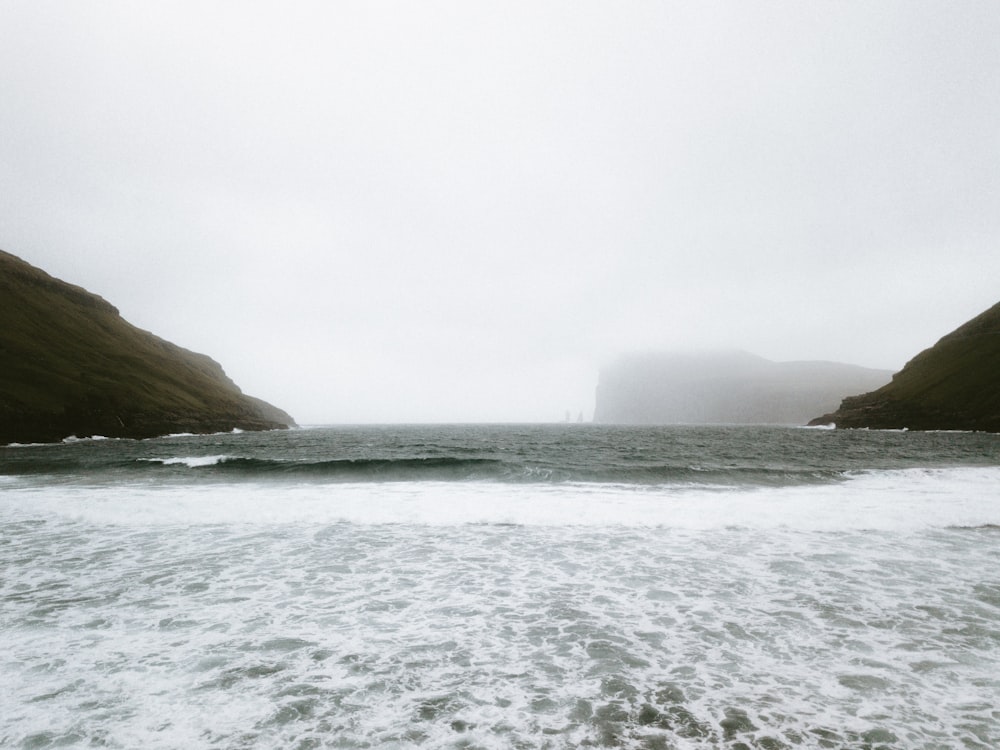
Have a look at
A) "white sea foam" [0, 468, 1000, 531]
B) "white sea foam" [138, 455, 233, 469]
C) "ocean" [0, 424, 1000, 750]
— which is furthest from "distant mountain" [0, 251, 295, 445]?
"ocean" [0, 424, 1000, 750]

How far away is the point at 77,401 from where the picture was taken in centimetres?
8969

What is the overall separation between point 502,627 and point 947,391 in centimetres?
16004

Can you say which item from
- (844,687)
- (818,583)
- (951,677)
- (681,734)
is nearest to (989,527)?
(818,583)

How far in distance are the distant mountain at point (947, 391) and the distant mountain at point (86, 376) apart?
176 m

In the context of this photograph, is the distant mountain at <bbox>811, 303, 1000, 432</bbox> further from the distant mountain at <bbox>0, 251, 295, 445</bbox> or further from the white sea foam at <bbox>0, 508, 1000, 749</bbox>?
the distant mountain at <bbox>0, 251, 295, 445</bbox>

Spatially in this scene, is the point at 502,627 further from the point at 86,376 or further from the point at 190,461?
the point at 86,376

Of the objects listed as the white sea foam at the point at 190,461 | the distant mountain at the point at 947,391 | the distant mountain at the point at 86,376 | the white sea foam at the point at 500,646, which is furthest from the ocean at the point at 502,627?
the distant mountain at the point at 947,391

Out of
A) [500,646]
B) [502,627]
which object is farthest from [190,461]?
[500,646]

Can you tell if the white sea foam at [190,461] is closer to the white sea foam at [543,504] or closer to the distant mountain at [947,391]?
the white sea foam at [543,504]

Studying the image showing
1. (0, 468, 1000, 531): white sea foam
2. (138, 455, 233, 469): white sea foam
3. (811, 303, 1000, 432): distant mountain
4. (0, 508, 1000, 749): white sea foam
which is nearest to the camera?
(0, 508, 1000, 749): white sea foam

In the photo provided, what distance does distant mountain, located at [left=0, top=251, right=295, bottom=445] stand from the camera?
8319cm

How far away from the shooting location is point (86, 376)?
10225 centimetres

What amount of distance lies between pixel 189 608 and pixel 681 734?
9.87 m

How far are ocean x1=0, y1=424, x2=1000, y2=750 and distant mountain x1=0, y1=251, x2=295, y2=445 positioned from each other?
3227 inches
